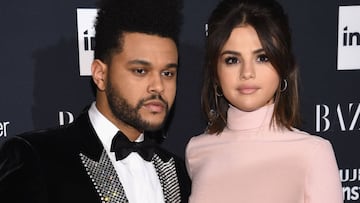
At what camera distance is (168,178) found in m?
1.46

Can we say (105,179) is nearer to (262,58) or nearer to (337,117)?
(262,58)

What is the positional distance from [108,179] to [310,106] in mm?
805

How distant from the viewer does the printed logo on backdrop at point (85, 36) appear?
1.70 meters

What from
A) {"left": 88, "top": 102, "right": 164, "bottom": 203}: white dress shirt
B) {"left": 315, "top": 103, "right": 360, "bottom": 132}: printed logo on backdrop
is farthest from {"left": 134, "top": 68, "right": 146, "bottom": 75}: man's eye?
{"left": 315, "top": 103, "right": 360, "bottom": 132}: printed logo on backdrop

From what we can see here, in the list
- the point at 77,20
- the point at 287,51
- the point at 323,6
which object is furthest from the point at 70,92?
the point at 323,6

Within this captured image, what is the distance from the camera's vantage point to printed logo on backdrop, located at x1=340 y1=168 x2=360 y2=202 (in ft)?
6.20

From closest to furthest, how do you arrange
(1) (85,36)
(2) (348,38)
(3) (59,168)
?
(3) (59,168) → (1) (85,36) → (2) (348,38)

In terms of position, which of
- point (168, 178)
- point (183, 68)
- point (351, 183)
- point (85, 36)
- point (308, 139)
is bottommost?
point (351, 183)

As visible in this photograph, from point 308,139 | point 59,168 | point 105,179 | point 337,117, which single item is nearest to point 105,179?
point 105,179

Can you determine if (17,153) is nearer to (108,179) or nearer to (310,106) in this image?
(108,179)

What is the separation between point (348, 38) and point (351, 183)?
48 cm

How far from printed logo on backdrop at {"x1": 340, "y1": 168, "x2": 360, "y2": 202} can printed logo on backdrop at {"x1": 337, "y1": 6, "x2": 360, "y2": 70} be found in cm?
35

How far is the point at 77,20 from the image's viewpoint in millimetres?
1694

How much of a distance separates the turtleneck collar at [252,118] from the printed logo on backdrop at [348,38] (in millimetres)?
468
